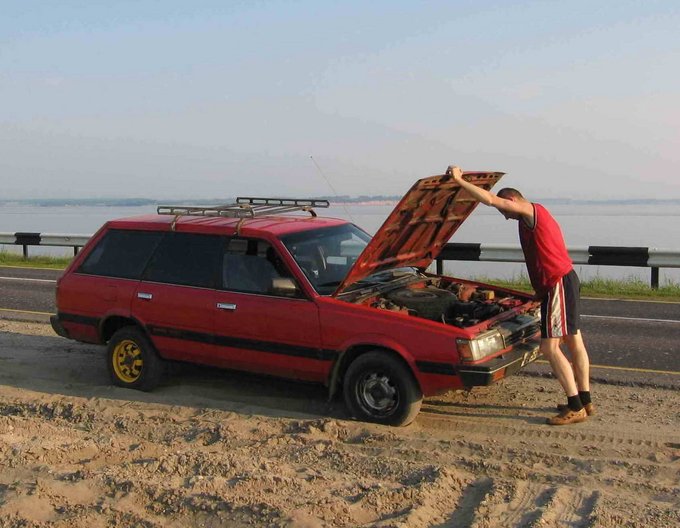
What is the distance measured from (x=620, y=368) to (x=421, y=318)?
125 inches

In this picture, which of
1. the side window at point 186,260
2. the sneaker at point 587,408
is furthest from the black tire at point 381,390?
the side window at point 186,260

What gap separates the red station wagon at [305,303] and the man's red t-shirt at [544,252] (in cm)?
49

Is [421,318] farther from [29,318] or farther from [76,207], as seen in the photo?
[76,207]

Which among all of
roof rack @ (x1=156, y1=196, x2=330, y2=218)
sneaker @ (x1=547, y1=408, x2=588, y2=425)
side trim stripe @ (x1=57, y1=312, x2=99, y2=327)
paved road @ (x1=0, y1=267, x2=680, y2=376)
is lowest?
sneaker @ (x1=547, y1=408, x2=588, y2=425)

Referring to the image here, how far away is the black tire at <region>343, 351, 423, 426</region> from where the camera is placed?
620 centimetres

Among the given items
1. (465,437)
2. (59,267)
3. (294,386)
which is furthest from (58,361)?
(59,267)

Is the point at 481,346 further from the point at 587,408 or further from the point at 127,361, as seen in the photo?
the point at 127,361

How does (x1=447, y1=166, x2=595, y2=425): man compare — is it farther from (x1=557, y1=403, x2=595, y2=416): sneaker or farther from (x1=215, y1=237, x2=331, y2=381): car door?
(x1=215, y1=237, x2=331, y2=381): car door

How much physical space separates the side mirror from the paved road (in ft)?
12.8

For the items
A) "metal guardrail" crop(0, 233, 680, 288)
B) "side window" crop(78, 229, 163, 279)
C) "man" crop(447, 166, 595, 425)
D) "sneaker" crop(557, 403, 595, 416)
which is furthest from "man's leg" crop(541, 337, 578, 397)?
"metal guardrail" crop(0, 233, 680, 288)

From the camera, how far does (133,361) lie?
7648 millimetres

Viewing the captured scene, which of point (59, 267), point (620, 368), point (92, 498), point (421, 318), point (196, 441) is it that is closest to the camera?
point (92, 498)

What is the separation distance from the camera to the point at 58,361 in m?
8.86

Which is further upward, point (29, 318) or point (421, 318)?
point (421, 318)
